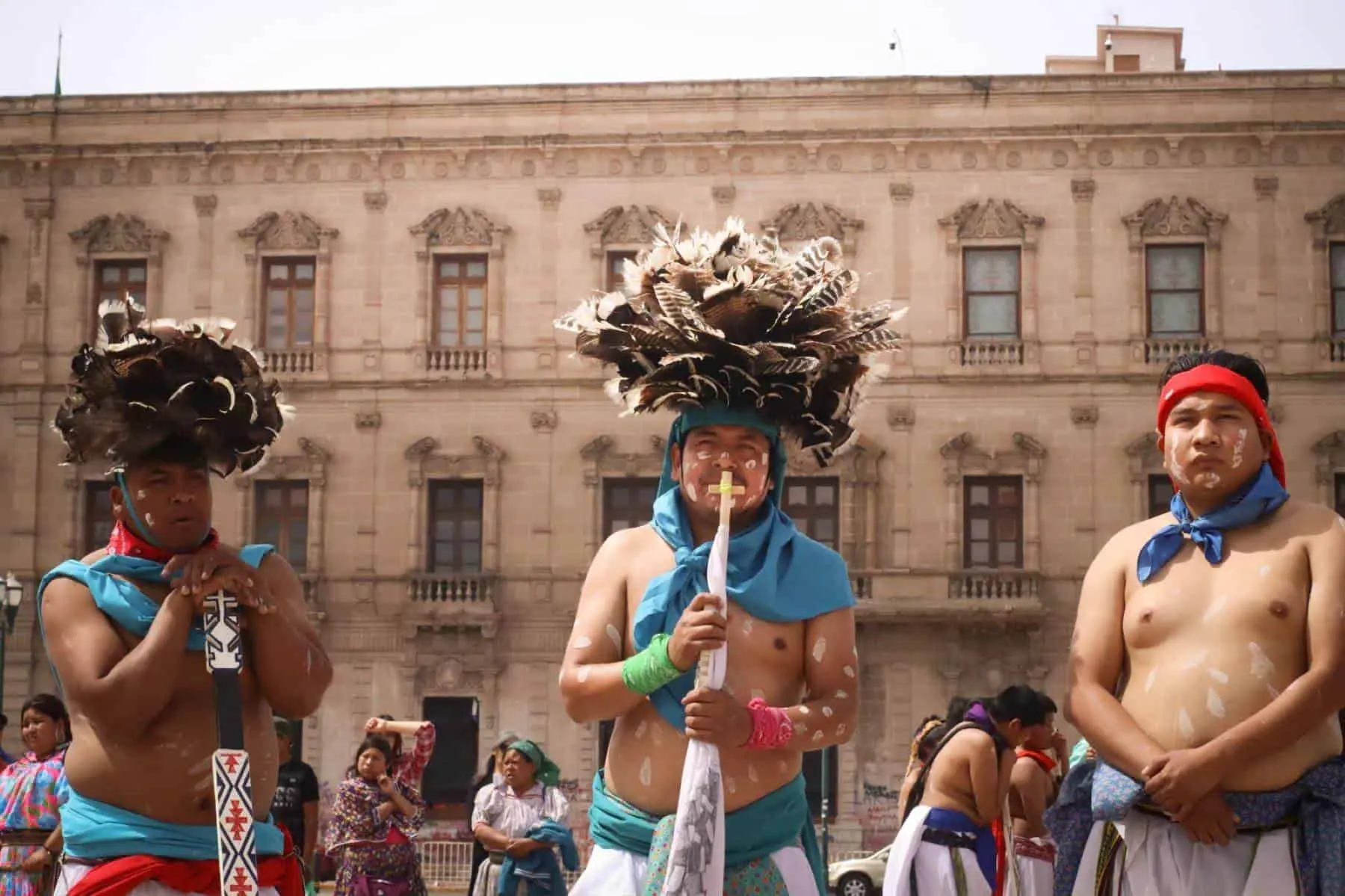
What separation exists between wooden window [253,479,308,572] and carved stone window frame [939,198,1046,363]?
34.4ft

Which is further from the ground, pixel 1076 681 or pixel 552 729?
pixel 1076 681

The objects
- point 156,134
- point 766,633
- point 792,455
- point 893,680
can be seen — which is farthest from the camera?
point 156,134

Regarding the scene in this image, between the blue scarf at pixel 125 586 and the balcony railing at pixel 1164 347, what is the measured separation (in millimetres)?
26924

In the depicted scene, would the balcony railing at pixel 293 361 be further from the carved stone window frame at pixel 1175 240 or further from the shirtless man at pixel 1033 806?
the shirtless man at pixel 1033 806

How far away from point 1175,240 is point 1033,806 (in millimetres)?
22521

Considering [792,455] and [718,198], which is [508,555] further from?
[792,455]

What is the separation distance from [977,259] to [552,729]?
978 centimetres

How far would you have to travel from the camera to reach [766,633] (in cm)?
489

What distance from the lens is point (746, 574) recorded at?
494 cm

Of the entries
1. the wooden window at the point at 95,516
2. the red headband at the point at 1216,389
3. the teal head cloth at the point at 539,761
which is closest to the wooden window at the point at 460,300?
the wooden window at the point at 95,516

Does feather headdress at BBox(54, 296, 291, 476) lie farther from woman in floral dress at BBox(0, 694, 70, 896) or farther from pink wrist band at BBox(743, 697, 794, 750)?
woman in floral dress at BBox(0, 694, 70, 896)

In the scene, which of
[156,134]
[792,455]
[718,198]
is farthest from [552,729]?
[792,455]

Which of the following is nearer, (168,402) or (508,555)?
(168,402)

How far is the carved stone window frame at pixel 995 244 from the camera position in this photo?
101 ft
